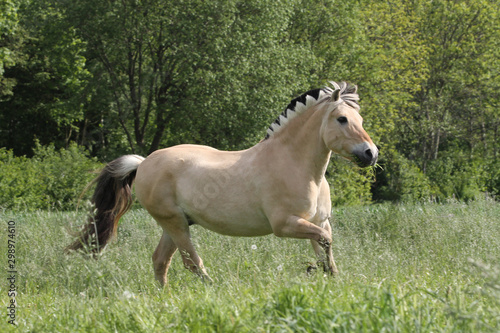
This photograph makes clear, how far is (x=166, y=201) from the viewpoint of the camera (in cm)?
628

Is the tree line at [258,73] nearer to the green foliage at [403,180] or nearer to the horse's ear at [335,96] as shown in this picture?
the green foliage at [403,180]

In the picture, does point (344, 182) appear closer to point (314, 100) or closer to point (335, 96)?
point (314, 100)

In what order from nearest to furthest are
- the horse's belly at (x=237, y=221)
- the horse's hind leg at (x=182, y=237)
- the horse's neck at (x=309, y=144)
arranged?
the horse's neck at (x=309, y=144) → the horse's belly at (x=237, y=221) → the horse's hind leg at (x=182, y=237)

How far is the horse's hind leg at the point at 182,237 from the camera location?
20.1 feet

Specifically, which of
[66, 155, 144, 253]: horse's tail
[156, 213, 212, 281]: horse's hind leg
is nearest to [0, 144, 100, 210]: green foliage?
[66, 155, 144, 253]: horse's tail

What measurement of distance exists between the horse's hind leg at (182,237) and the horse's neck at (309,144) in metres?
1.33

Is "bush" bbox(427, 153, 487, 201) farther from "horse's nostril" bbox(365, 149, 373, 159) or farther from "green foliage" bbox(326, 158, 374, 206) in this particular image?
"horse's nostril" bbox(365, 149, 373, 159)

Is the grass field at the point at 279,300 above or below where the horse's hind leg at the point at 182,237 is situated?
above

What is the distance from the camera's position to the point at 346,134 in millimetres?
5246

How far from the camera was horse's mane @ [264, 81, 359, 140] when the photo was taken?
220 inches

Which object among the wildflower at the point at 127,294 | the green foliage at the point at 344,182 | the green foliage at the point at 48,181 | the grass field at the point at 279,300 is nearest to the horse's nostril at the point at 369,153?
the grass field at the point at 279,300

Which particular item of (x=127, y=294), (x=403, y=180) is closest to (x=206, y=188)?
(x=127, y=294)

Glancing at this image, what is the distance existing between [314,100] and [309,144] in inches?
16.1

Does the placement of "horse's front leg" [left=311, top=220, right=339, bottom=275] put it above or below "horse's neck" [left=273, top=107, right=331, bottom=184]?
below
